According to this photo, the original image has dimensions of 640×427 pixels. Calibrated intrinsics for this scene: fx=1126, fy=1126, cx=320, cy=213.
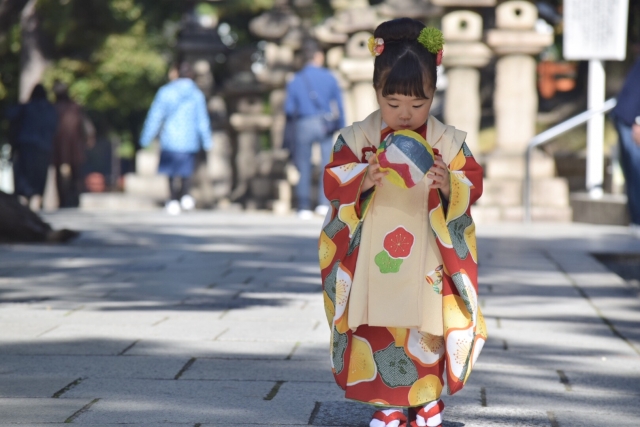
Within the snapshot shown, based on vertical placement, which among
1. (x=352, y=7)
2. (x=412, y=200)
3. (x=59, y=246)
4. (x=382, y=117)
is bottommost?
(x=59, y=246)

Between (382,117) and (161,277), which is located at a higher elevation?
(382,117)

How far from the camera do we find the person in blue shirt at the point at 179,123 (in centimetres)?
1352

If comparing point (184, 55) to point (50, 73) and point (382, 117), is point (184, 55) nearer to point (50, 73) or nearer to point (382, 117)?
point (50, 73)

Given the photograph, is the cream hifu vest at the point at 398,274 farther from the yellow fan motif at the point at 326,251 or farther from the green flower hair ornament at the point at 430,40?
the green flower hair ornament at the point at 430,40

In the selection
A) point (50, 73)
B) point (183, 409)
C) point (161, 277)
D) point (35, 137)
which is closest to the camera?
point (183, 409)

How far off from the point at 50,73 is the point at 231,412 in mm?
21564

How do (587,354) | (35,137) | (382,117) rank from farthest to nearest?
(35,137) → (587,354) → (382,117)

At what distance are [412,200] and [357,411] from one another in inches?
32.4

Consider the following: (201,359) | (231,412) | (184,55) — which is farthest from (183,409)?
(184,55)

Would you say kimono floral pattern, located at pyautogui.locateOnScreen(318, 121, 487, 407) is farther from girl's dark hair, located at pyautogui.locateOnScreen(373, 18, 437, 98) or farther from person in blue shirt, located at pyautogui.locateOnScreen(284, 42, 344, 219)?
person in blue shirt, located at pyautogui.locateOnScreen(284, 42, 344, 219)

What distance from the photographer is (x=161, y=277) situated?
7285mm

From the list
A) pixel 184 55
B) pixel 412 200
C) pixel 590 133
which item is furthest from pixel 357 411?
pixel 184 55

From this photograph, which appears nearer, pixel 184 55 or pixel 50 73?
pixel 184 55

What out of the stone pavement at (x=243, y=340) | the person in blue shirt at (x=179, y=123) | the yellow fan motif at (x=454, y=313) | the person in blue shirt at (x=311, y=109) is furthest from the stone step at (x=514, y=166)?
the yellow fan motif at (x=454, y=313)
